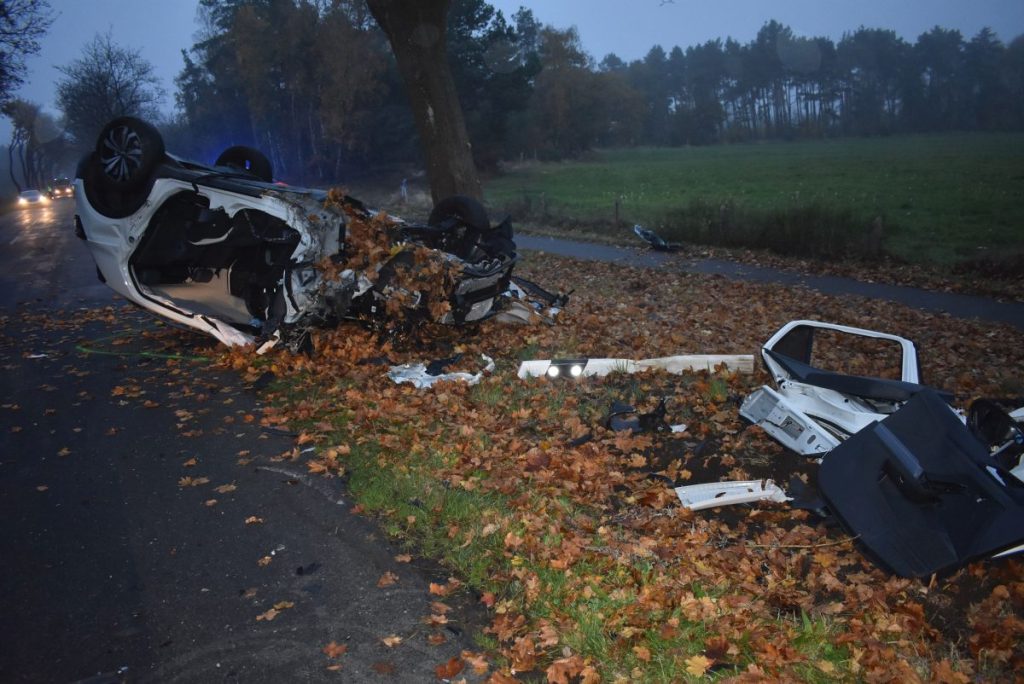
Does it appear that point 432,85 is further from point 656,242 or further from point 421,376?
point 421,376

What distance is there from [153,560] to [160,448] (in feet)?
5.81

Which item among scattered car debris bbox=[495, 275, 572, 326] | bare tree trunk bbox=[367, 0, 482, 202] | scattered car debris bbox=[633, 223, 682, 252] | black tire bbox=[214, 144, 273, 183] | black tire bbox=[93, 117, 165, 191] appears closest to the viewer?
black tire bbox=[93, 117, 165, 191]

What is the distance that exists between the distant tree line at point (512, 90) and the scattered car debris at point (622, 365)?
9.78 meters

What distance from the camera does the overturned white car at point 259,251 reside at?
737 centimetres

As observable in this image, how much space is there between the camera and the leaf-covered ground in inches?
128

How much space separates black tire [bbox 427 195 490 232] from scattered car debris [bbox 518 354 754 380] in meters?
2.59

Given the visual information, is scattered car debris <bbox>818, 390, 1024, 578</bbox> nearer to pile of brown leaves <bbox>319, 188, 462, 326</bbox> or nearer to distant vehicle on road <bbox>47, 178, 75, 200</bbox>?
pile of brown leaves <bbox>319, 188, 462, 326</bbox>

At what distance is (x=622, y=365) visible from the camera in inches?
284

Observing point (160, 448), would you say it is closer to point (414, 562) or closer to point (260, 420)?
point (260, 420)

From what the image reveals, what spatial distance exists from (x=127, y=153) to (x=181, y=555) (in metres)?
5.77

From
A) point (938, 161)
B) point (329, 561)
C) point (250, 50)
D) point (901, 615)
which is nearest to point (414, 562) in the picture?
point (329, 561)

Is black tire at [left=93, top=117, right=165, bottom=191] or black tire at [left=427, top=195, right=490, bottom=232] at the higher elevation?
black tire at [left=93, top=117, right=165, bottom=191]

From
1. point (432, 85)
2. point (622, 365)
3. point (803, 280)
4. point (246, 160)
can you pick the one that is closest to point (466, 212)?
point (622, 365)

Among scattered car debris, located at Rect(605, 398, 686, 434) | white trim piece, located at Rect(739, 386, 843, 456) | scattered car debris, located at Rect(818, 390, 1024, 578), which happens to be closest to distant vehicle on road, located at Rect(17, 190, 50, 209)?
scattered car debris, located at Rect(605, 398, 686, 434)
